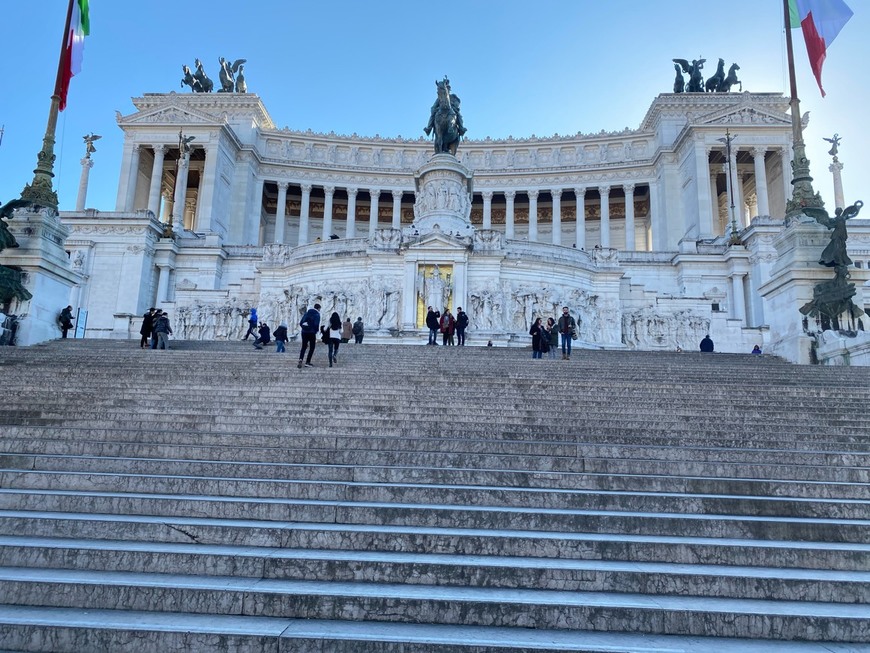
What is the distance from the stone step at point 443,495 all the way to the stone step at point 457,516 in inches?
3.7

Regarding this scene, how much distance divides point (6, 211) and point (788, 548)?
18719mm

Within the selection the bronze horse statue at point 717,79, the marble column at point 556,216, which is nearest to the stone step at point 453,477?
the marble column at point 556,216

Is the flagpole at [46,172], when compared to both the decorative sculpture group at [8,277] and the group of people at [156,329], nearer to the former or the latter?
the decorative sculpture group at [8,277]

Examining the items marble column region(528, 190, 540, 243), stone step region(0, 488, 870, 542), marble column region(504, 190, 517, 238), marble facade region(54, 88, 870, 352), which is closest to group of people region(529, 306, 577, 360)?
marble facade region(54, 88, 870, 352)

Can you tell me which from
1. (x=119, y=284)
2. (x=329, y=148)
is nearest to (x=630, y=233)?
(x=329, y=148)

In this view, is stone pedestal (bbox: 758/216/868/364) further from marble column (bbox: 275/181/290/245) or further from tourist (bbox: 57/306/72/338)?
marble column (bbox: 275/181/290/245)

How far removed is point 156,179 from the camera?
54594 mm

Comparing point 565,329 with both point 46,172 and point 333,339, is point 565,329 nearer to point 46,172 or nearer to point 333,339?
point 333,339

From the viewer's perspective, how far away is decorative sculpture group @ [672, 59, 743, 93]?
59.7 meters

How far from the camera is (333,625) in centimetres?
403

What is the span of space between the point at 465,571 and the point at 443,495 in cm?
150

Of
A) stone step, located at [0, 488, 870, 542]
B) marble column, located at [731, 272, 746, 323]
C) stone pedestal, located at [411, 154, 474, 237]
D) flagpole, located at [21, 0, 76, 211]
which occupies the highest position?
stone pedestal, located at [411, 154, 474, 237]

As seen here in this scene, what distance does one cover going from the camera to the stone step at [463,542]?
500 cm

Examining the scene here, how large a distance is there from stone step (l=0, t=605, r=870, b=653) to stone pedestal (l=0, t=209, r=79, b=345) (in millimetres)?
14525
